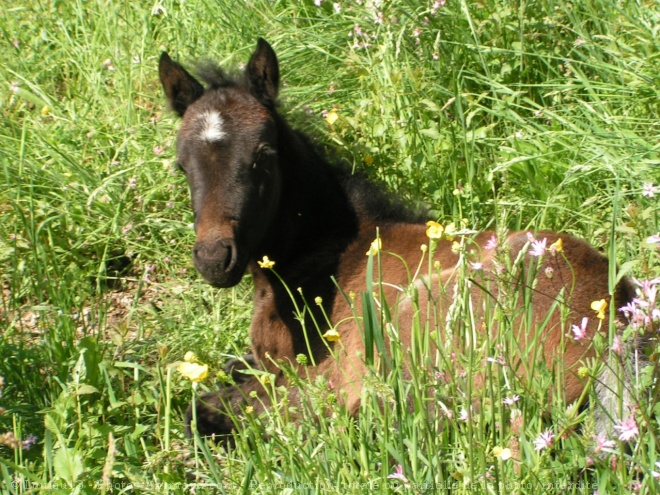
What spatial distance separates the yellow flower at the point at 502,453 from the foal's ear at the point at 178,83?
258 cm

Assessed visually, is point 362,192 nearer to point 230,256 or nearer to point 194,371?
point 230,256

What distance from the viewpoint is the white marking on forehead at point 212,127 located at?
3.89m

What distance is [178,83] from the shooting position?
4.23 meters

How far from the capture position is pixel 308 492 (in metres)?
2.62

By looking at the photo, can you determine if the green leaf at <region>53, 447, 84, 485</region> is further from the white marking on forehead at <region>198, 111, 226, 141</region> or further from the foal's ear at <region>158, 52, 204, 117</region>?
the foal's ear at <region>158, 52, 204, 117</region>

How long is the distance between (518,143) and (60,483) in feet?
10.5

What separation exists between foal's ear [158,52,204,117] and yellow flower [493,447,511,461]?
8.47 ft

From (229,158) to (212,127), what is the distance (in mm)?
176

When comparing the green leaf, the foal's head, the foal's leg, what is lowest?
the foal's leg

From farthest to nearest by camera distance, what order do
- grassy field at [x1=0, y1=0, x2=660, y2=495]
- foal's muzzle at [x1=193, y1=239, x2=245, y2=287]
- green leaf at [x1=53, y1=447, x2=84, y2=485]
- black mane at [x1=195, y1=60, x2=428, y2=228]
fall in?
black mane at [x1=195, y1=60, x2=428, y2=228] < grassy field at [x1=0, y1=0, x2=660, y2=495] < foal's muzzle at [x1=193, y1=239, x2=245, y2=287] < green leaf at [x1=53, y1=447, x2=84, y2=485]

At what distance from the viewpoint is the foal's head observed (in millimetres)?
3725

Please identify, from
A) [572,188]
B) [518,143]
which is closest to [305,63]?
[518,143]

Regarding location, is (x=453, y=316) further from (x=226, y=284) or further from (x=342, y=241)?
(x=342, y=241)

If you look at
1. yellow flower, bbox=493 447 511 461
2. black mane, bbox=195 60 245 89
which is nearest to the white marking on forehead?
black mane, bbox=195 60 245 89
